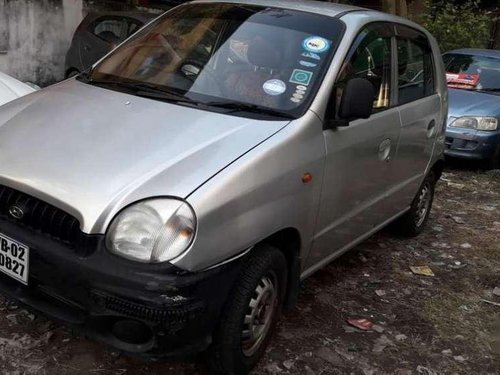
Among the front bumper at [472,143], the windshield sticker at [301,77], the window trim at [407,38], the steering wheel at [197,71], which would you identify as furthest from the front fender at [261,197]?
the front bumper at [472,143]

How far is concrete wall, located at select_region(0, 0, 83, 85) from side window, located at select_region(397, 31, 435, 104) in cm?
717

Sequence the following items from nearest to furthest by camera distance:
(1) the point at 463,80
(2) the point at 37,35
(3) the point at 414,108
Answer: (3) the point at 414,108, (1) the point at 463,80, (2) the point at 37,35

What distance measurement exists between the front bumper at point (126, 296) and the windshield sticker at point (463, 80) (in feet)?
21.9

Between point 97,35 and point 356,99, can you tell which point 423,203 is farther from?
point 97,35

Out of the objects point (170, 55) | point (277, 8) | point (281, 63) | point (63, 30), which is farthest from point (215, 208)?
point (63, 30)

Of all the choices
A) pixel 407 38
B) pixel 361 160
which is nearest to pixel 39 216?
pixel 361 160

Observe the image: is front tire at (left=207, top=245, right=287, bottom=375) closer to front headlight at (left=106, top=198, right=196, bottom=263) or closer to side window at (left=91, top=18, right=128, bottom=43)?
front headlight at (left=106, top=198, right=196, bottom=263)

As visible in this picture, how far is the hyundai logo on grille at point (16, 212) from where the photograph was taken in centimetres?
244

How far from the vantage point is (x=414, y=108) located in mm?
4105

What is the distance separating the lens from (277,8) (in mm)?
3508

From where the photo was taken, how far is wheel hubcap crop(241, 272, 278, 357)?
105 inches

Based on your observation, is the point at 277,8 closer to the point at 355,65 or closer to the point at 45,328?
Result: the point at 355,65

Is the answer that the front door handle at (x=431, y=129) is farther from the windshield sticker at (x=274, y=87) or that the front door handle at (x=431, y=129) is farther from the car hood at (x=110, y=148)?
the car hood at (x=110, y=148)

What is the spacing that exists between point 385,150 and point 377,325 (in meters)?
1.07
